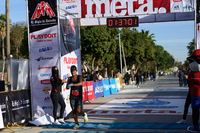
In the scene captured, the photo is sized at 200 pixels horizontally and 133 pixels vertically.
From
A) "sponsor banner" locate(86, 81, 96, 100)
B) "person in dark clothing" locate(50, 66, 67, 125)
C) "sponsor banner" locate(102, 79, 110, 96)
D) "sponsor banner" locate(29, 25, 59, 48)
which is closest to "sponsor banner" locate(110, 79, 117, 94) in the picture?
"sponsor banner" locate(102, 79, 110, 96)

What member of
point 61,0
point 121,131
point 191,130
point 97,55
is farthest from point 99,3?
point 97,55

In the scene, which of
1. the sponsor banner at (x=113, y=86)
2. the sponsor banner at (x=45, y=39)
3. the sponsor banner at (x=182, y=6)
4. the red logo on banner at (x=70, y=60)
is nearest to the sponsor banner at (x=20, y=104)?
the sponsor banner at (x=45, y=39)

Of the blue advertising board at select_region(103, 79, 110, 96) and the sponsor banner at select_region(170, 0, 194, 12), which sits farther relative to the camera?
the blue advertising board at select_region(103, 79, 110, 96)

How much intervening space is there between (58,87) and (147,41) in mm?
52026

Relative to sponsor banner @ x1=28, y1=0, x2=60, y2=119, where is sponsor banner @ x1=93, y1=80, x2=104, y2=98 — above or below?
below

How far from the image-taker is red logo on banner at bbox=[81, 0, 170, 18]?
984cm

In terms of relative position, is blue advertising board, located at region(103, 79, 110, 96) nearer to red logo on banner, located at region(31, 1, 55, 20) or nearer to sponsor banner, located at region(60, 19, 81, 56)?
sponsor banner, located at region(60, 19, 81, 56)

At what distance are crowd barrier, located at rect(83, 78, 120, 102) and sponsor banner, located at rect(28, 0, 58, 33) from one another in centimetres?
679

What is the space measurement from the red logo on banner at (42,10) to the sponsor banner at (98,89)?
872 centimetres

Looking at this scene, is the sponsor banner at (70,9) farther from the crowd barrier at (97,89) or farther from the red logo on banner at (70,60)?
the crowd barrier at (97,89)

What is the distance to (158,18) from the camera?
12.1 meters

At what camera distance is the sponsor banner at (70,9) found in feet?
34.2

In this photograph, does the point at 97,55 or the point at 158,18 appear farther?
the point at 97,55

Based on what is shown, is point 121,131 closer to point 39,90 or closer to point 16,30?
point 39,90
